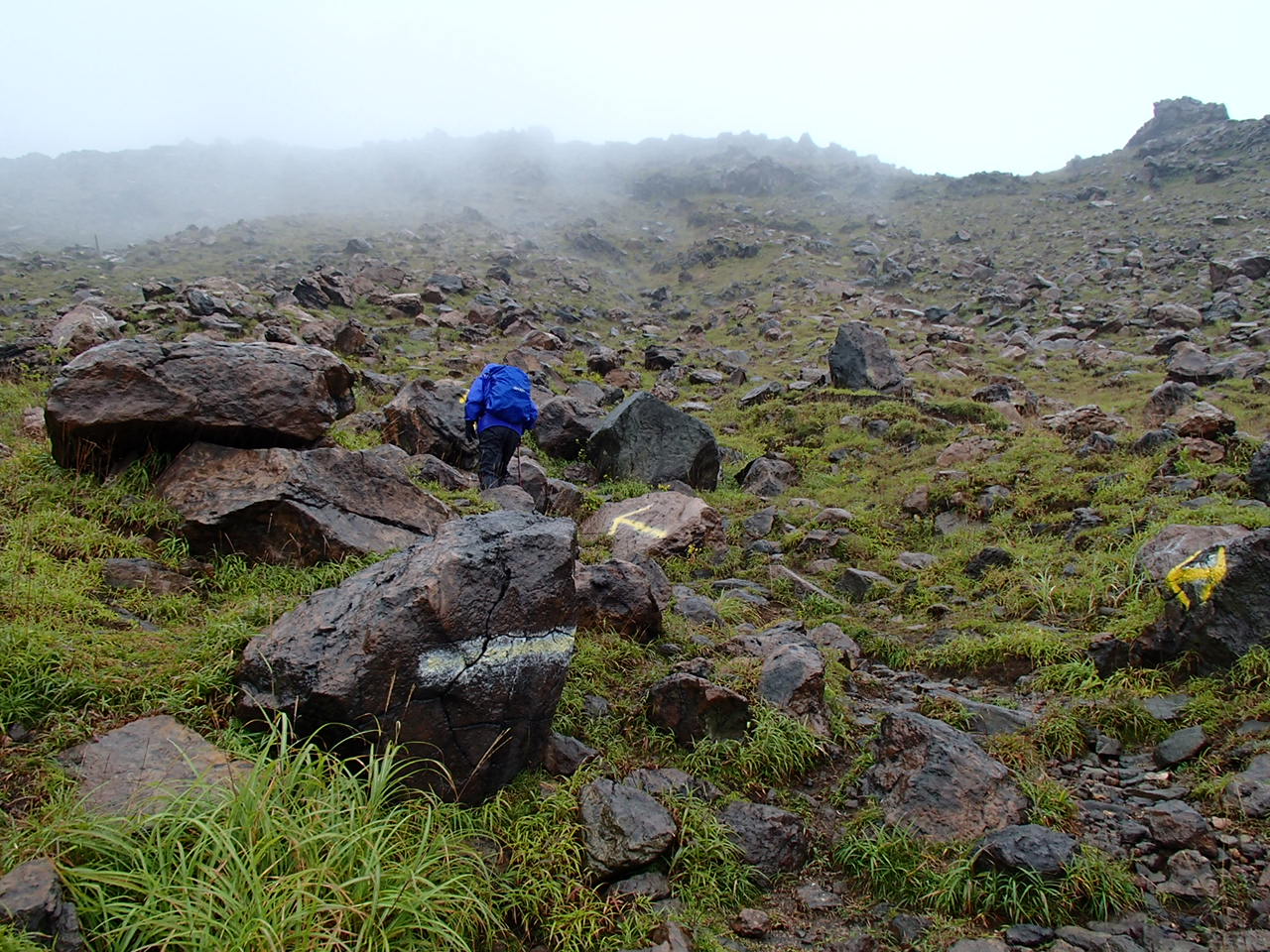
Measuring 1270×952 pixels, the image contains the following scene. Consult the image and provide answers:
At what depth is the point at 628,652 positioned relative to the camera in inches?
199

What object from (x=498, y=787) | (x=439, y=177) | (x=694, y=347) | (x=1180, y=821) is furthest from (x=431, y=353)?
(x=439, y=177)

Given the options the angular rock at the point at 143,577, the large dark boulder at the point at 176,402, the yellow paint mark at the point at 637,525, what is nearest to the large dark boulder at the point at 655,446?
the yellow paint mark at the point at 637,525

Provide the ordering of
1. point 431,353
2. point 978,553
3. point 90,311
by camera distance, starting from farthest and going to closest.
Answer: point 431,353
point 90,311
point 978,553

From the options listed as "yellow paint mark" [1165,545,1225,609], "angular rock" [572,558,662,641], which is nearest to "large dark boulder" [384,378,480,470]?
"angular rock" [572,558,662,641]

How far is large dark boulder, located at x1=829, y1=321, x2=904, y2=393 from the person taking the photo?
13.8 meters

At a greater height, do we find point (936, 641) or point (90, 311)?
point (90, 311)

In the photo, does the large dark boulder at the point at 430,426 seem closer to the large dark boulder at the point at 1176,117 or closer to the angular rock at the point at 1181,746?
the angular rock at the point at 1181,746

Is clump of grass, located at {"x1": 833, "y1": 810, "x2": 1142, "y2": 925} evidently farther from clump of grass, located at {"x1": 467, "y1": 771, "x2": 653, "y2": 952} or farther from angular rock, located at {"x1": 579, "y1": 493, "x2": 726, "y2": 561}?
angular rock, located at {"x1": 579, "y1": 493, "x2": 726, "y2": 561}

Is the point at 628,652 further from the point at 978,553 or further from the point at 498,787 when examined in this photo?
the point at 978,553

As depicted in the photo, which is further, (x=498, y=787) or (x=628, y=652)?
(x=628, y=652)

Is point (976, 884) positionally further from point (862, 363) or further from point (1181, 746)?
point (862, 363)

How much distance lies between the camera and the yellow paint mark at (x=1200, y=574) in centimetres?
435

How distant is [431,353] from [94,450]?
33.1 feet

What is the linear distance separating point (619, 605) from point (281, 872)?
2920 mm
